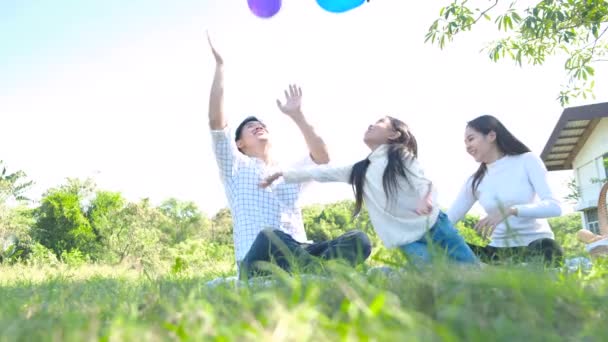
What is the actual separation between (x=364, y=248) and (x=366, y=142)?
0.84 meters

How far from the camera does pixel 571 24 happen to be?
816cm

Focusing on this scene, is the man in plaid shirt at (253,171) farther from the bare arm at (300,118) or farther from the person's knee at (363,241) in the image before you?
the person's knee at (363,241)

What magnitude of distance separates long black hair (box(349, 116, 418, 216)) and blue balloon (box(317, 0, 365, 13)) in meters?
1.01

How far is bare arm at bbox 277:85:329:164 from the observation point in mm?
4633

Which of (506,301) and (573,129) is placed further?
(573,129)

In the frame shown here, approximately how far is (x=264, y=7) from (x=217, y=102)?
92 centimetres

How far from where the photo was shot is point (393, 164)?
3.96m

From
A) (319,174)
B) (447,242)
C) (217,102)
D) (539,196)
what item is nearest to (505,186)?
(539,196)

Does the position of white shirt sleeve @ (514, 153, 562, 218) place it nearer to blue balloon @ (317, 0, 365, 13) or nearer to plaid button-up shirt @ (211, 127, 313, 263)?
plaid button-up shirt @ (211, 127, 313, 263)

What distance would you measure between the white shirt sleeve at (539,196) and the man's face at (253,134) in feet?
6.56

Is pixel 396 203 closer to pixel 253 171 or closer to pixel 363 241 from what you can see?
pixel 363 241

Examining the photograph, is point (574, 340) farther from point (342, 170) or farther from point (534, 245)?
point (534, 245)

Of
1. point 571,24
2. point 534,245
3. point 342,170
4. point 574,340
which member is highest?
point 571,24

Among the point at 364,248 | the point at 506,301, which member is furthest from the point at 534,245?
the point at 506,301
